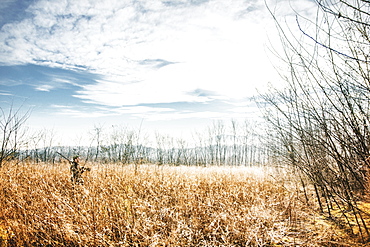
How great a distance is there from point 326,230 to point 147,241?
3745 mm

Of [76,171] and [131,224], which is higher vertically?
[76,171]

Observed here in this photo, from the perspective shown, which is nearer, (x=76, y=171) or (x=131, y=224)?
(x=131, y=224)

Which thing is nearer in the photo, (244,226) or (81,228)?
(81,228)

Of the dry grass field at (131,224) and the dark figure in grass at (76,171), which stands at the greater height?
the dark figure in grass at (76,171)

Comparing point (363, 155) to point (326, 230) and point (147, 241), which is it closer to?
point (326, 230)

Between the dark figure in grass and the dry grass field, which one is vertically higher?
the dark figure in grass

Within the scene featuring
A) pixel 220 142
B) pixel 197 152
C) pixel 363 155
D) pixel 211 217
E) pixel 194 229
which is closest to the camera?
pixel 363 155

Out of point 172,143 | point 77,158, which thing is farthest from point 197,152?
point 77,158

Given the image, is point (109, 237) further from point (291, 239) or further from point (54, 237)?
point (291, 239)

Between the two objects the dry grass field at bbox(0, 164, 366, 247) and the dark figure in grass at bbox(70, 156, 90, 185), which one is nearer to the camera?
the dry grass field at bbox(0, 164, 366, 247)

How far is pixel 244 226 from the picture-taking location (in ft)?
Result: 13.5

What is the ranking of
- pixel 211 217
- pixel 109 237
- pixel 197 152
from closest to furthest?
pixel 109 237 < pixel 211 217 < pixel 197 152

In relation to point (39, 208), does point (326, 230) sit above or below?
below

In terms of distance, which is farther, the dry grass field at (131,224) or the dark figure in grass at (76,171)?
the dark figure in grass at (76,171)
